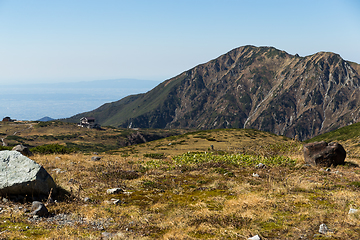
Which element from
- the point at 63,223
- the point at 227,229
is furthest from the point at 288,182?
the point at 63,223

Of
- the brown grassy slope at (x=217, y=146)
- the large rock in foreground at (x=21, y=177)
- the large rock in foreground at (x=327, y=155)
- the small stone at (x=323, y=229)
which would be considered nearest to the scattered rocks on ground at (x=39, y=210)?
the large rock in foreground at (x=21, y=177)

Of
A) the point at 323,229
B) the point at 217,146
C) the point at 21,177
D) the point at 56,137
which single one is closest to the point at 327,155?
the point at 323,229

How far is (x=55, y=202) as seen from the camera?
13.1 m

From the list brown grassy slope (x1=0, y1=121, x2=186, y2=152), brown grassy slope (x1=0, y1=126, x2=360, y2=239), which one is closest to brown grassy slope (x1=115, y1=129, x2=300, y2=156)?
brown grassy slope (x1=0, y1=126, x2=360, y2=239)

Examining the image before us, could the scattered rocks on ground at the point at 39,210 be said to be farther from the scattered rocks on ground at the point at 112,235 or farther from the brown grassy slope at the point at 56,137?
the brown grassy slope at the point at 56,137

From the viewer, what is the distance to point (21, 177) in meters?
12.8

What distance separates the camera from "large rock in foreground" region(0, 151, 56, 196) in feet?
41.3

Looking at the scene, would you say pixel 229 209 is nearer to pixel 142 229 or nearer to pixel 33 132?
pixel 142 229

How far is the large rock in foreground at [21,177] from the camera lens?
12.6 meters

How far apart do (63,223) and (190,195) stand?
654 centimetres

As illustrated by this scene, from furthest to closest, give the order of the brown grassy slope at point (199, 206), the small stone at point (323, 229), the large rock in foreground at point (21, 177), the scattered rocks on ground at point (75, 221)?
the large rock in foreground at point (21, 177) < the scattered rocks on ground at point (75, 221) < the brown grassy slope at point (199, 206) < the small stone at point (323, 229)

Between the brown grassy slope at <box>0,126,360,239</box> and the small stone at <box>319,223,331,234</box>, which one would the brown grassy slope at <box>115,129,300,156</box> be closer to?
the brown grassy slope at <box>0,126,360,239</box>

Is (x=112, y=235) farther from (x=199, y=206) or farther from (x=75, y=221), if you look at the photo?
(x=199, y=206)

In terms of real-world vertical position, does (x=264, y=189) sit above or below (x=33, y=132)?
above
